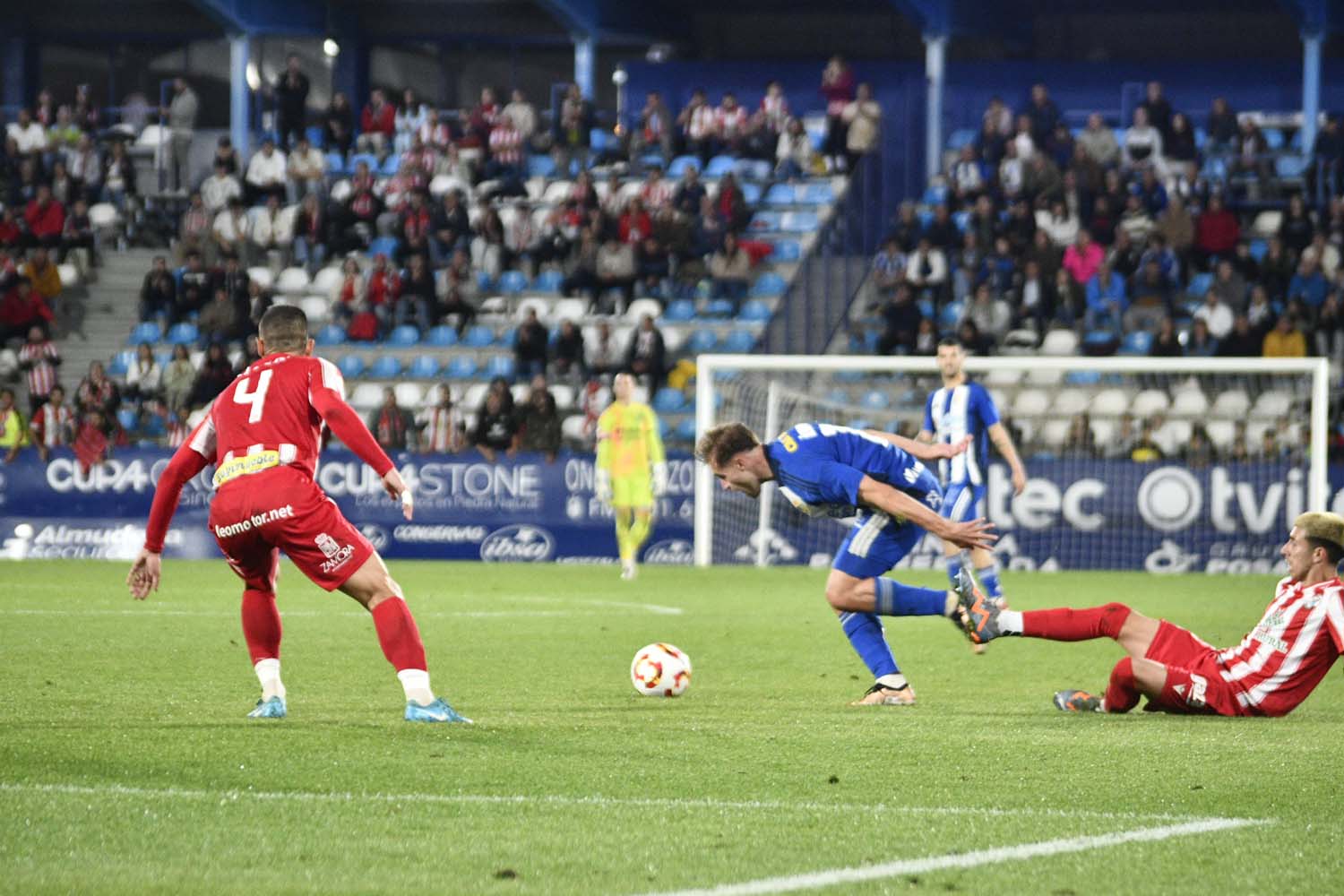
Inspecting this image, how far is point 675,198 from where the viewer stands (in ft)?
89.4

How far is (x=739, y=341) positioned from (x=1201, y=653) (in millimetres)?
17330

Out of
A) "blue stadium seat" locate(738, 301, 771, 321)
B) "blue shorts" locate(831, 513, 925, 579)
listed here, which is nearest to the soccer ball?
"blue shorts" locate(831, 513, 925, 579)

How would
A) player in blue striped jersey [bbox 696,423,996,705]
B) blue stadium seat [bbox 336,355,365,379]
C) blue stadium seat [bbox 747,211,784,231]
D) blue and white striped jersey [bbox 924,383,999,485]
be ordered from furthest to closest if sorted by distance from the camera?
blue stadium seat [bbox 747,211,784,231], blue stadium seat [bbox 336,355,365,379], blue and white striped jersey [bbox 924,383,999,485], player in blue striped jersey [bbox 696,423,996,705]

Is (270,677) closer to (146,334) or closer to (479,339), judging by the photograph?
(479,339)

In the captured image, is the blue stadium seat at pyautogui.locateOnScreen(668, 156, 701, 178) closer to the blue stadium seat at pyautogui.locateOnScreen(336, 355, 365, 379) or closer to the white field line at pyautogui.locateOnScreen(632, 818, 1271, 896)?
the blue stadium seat at pyautogui.locateOnScreen(336, 355, 365, 379)

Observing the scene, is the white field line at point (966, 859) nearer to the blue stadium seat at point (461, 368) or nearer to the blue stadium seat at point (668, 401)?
the blue stadium seat at point (668, 401)

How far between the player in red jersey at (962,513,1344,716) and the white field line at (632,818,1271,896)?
2.59 metres

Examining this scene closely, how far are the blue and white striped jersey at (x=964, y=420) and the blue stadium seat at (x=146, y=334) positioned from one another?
1530cm

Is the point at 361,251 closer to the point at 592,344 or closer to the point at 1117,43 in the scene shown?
the point at 592,344

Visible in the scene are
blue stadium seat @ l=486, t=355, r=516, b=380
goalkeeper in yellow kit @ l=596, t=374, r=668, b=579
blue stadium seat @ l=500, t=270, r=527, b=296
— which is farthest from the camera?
blue stadium seat @ l=500, t=270, r=527, b=296

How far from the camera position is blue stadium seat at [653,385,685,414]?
25.0m

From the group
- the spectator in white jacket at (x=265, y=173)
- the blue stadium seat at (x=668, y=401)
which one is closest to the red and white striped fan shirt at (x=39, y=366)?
the spectator in white jacket at (x=265, y=173)

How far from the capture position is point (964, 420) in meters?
15.4

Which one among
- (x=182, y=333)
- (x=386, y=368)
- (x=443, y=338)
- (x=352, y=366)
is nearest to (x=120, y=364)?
(x=182, y=333)
